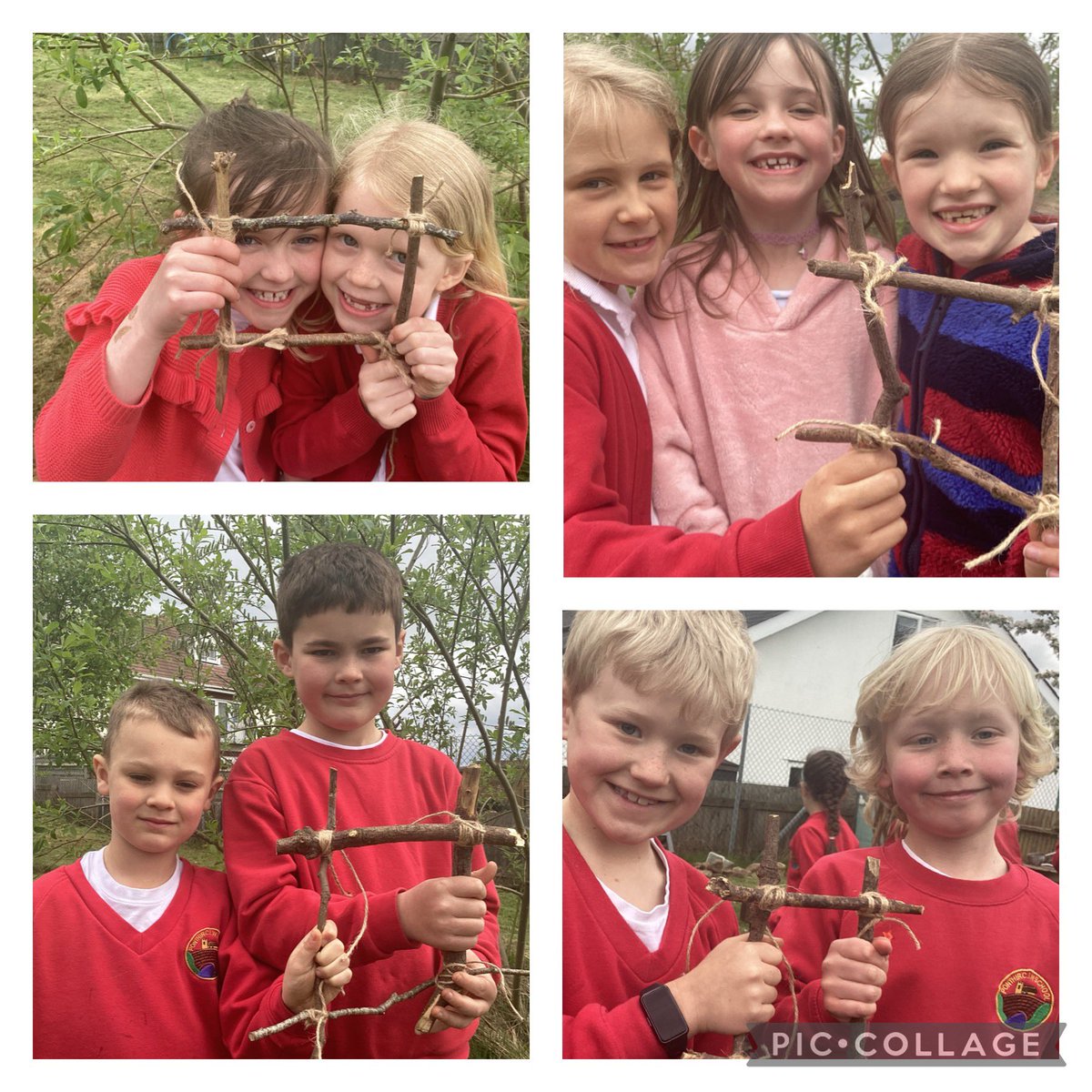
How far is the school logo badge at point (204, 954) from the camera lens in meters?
1.45

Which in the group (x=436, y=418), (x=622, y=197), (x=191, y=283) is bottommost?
(x=436, y=418)

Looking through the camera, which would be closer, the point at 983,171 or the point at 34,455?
the point at 983,171

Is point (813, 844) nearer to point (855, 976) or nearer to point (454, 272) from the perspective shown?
point (855, 976)

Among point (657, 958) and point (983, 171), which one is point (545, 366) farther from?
point (657, 958)

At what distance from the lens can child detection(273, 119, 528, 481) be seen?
1.42 meters

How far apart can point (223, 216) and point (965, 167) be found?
749 mm

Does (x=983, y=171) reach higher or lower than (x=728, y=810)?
higher

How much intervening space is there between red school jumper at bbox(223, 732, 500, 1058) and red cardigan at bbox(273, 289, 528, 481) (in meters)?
0.30

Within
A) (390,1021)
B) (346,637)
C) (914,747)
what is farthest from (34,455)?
(914,747)

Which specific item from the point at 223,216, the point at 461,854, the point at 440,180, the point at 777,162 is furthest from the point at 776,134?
the point at 461,854

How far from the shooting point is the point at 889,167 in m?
1.43

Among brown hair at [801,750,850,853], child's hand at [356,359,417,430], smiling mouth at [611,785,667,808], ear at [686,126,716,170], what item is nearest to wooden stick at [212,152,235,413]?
child's hand at [356,359,417,430]
